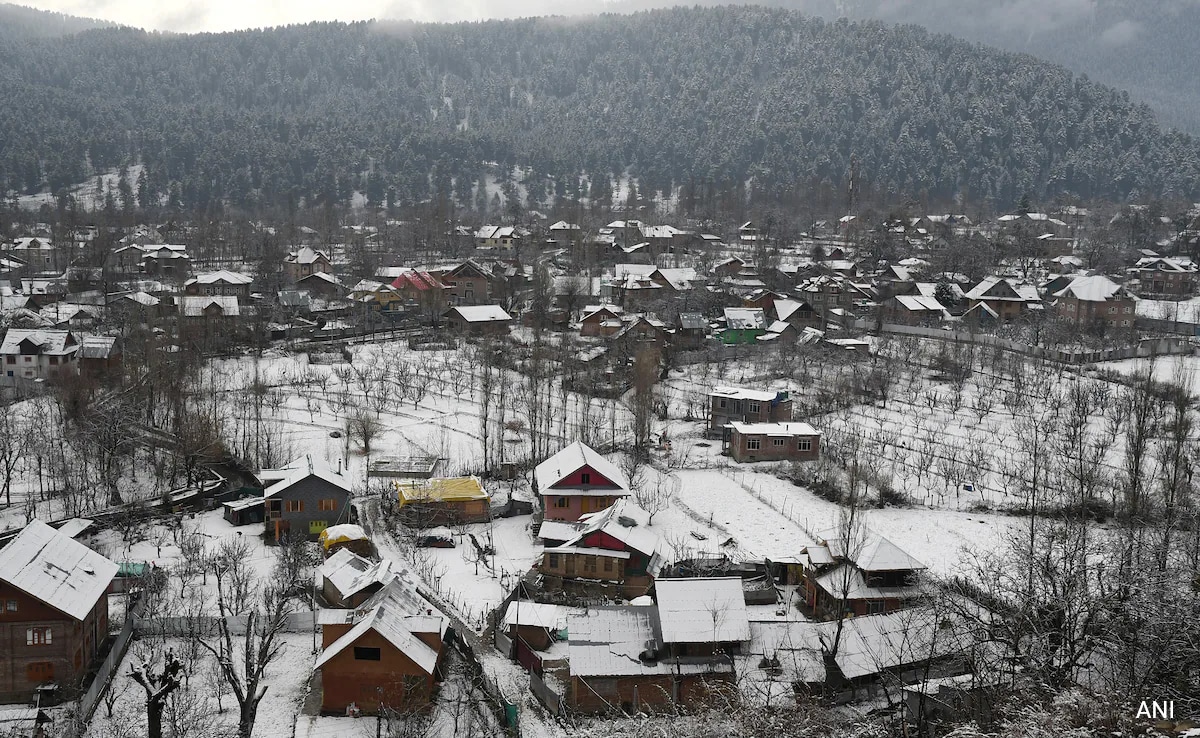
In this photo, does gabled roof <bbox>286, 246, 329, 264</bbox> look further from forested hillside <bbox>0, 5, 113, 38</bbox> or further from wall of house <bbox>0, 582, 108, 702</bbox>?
forested hillside <bbox>0, 5, 113, 38</bbox>

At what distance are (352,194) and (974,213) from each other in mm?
54713

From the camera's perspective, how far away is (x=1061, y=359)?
35.6 metres

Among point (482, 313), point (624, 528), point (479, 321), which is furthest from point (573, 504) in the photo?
point (482, 313)

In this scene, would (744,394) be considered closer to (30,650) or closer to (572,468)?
(572,468)

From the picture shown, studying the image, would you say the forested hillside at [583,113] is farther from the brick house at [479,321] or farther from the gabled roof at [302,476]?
the gabled roof at [302,476]

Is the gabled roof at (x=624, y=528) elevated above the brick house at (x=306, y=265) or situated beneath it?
situated beneath

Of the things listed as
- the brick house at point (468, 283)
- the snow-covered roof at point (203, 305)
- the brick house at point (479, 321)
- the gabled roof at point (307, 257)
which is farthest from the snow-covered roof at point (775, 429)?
the gabled roof at point (307, 257)

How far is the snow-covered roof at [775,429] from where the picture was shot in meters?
27.4

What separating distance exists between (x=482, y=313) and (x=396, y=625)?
28086 mm

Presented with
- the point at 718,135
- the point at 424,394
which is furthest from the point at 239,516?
the point at 718,135

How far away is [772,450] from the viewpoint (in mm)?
27734

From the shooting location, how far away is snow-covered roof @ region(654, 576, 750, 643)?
1488 centimetres

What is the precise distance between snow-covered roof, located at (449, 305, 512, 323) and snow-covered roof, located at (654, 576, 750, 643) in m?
27.1

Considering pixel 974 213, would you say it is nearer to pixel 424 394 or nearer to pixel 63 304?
pixel 424 394
